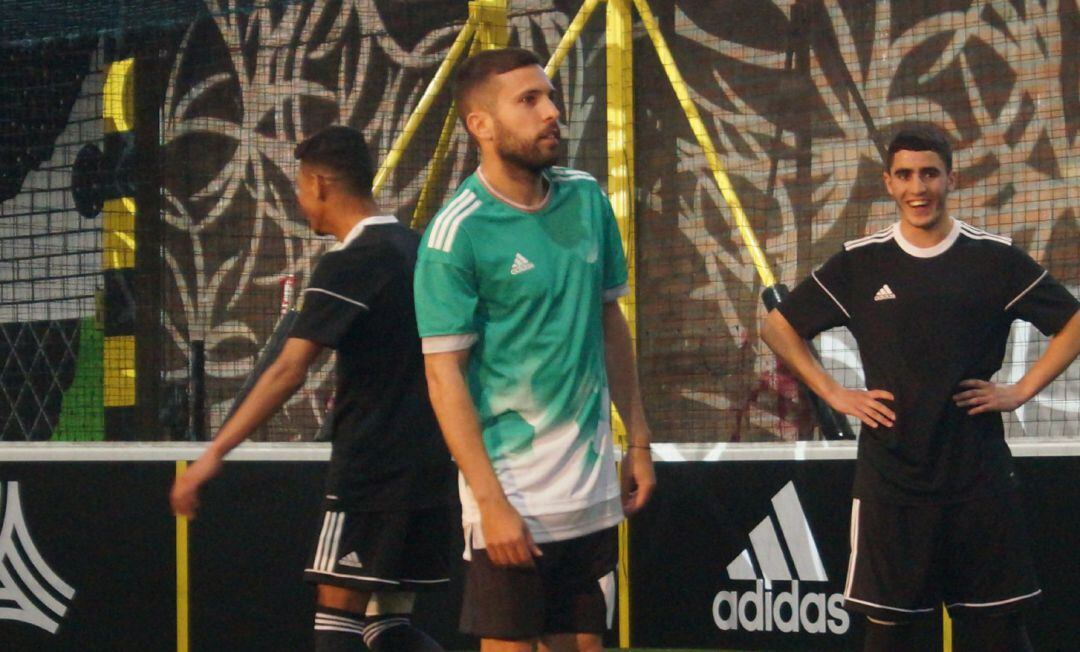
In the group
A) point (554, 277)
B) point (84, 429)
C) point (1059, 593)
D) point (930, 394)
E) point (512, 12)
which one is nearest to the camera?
point (554, 277)

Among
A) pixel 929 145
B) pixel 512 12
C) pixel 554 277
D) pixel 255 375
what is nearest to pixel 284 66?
pixel 512 12

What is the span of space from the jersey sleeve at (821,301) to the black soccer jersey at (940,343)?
13 cm

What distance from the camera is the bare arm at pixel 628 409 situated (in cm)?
418

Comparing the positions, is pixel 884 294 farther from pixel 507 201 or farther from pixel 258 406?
pixel 258 406

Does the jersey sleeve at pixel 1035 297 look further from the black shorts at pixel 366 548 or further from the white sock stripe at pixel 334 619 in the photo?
the white sock stripe at pixel 334 619

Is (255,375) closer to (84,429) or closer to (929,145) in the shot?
(84,429)

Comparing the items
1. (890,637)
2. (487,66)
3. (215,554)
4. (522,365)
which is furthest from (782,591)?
(487,66)

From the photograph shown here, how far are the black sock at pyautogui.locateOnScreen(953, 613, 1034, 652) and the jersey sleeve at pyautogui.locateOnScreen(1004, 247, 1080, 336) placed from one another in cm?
93

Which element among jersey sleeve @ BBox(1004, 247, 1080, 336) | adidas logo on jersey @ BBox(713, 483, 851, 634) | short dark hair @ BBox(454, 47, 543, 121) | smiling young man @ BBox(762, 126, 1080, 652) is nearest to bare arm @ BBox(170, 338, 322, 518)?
short dark hair @ BBox(454, 47, 543, 121)

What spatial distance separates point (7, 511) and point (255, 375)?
1323mm

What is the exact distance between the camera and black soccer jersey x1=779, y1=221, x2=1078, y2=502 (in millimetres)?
4867

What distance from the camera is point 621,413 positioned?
4250 mm

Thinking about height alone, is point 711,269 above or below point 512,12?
below

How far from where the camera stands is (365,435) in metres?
4.92
